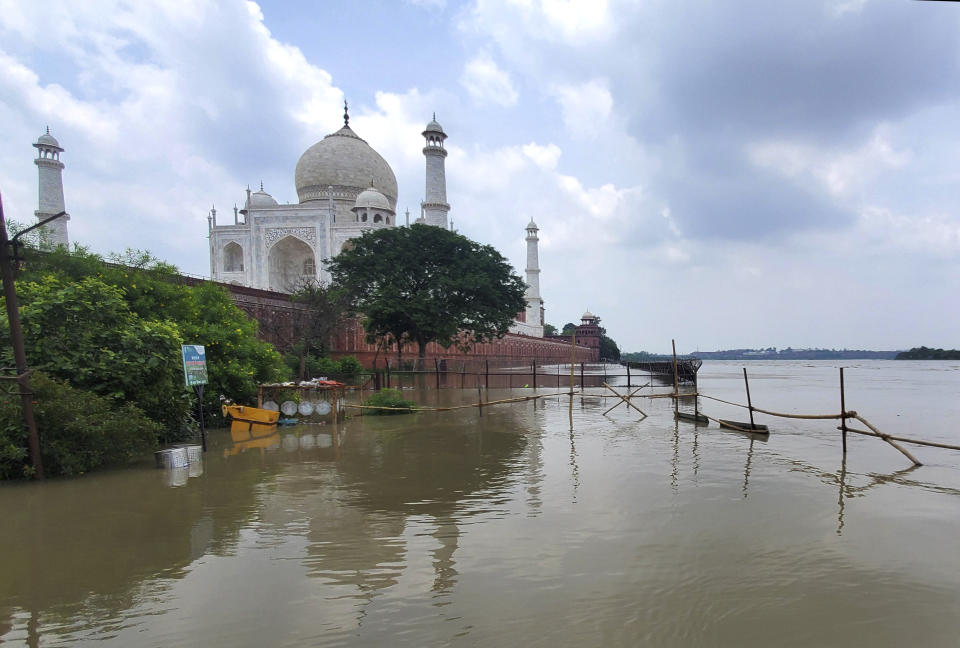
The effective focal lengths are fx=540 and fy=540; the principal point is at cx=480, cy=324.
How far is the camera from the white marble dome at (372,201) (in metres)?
45.8

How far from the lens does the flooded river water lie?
3.78m

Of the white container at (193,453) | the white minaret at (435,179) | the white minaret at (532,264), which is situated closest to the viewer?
the white container at (193,453)

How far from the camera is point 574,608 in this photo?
13.3 feet

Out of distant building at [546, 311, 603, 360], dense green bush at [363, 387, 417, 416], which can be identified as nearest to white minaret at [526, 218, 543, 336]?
distant building at [546, 311, 603, 360]

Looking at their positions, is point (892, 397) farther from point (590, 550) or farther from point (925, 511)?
point (590, 550)

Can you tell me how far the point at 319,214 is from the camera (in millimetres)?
43750

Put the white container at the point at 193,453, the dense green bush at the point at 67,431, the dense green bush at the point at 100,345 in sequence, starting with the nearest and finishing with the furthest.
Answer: the dense green bush at the point at 67,431
the dense green bush at the point at 100,345
the white container at the point at 193,453

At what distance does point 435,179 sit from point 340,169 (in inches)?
349

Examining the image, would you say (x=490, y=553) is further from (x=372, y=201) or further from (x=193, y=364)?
(x=372, y=201)

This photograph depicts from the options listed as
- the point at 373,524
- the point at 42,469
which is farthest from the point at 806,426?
the point at 42,469

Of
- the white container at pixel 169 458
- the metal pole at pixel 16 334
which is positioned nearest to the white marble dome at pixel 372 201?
the white container at pixel 169 458

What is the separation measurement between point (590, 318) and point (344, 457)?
270ft

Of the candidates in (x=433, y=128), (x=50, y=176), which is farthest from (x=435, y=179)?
(x=50, y=176)

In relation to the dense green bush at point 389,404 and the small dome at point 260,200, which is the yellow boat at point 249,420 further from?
the small dome at point 260,200
